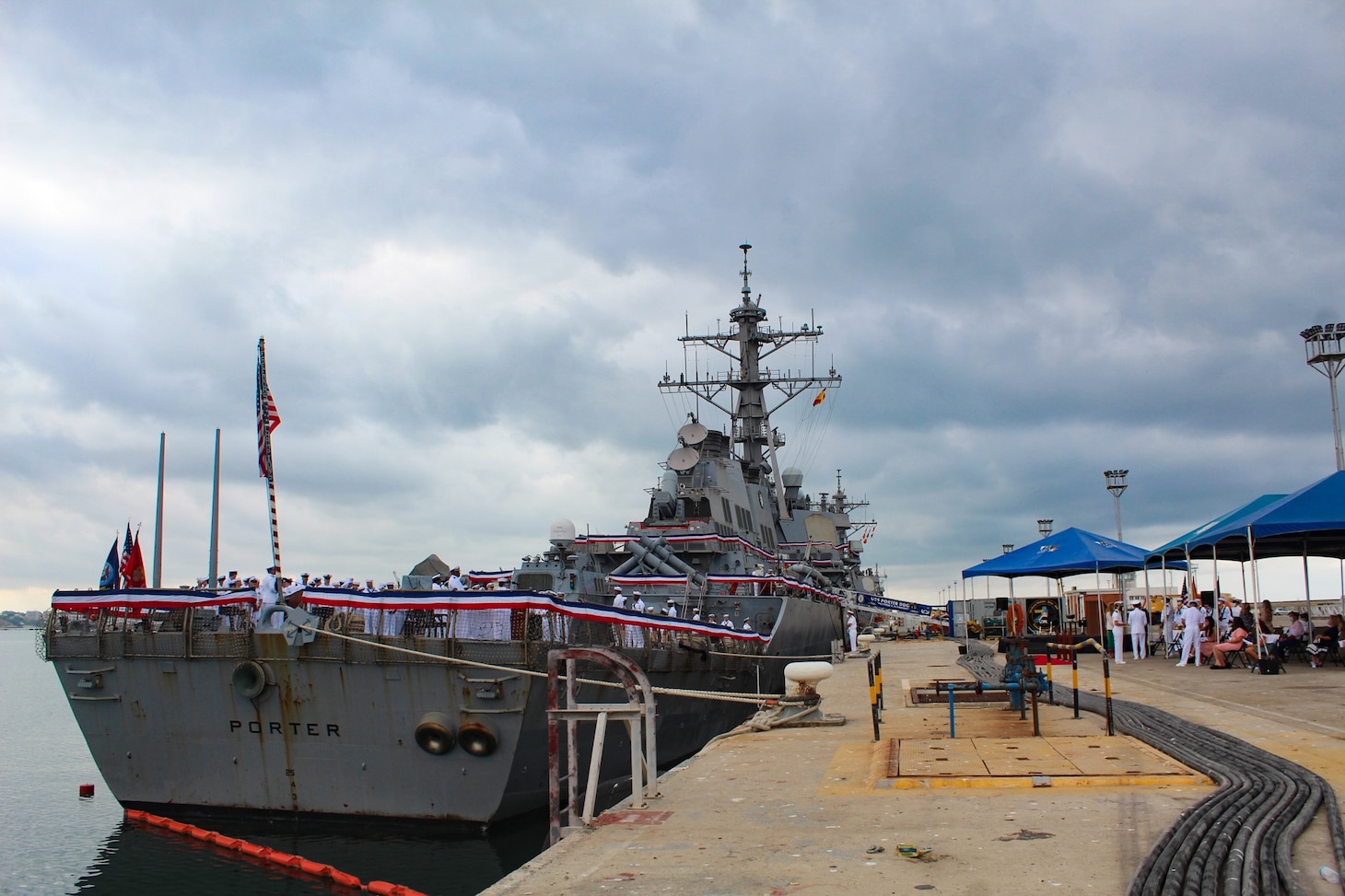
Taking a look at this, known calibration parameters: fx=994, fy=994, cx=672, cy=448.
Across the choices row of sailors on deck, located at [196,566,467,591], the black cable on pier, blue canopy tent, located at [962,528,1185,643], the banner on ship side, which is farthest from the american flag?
the banner on ship side

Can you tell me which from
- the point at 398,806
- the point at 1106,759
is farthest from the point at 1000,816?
the point at 398,806

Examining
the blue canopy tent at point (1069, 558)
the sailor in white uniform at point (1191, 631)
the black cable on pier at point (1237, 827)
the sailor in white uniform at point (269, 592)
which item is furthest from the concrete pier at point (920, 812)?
the blue canopy tent at point (1069, 558)

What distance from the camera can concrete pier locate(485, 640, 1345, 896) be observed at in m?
4.96

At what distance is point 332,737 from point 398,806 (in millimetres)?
1141

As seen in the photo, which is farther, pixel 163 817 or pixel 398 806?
pixel 163 817

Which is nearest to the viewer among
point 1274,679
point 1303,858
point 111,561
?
point 1303,858

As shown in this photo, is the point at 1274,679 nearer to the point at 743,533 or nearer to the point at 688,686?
the point at 688,686

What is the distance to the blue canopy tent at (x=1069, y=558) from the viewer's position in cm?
2406

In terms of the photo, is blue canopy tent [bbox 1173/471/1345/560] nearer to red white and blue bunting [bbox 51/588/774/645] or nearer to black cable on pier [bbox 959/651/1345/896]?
black cable on pier [bbox 959/651/1345/896]

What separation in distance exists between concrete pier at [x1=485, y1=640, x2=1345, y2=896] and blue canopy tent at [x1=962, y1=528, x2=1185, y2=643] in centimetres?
1255

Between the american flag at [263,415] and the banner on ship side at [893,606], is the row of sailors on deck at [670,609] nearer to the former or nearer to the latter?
the american flag at [263,415]

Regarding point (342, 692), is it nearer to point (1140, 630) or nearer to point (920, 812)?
point (920, 812)

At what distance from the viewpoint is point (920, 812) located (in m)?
6.39

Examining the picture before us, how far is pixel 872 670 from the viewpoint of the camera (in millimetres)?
10094
